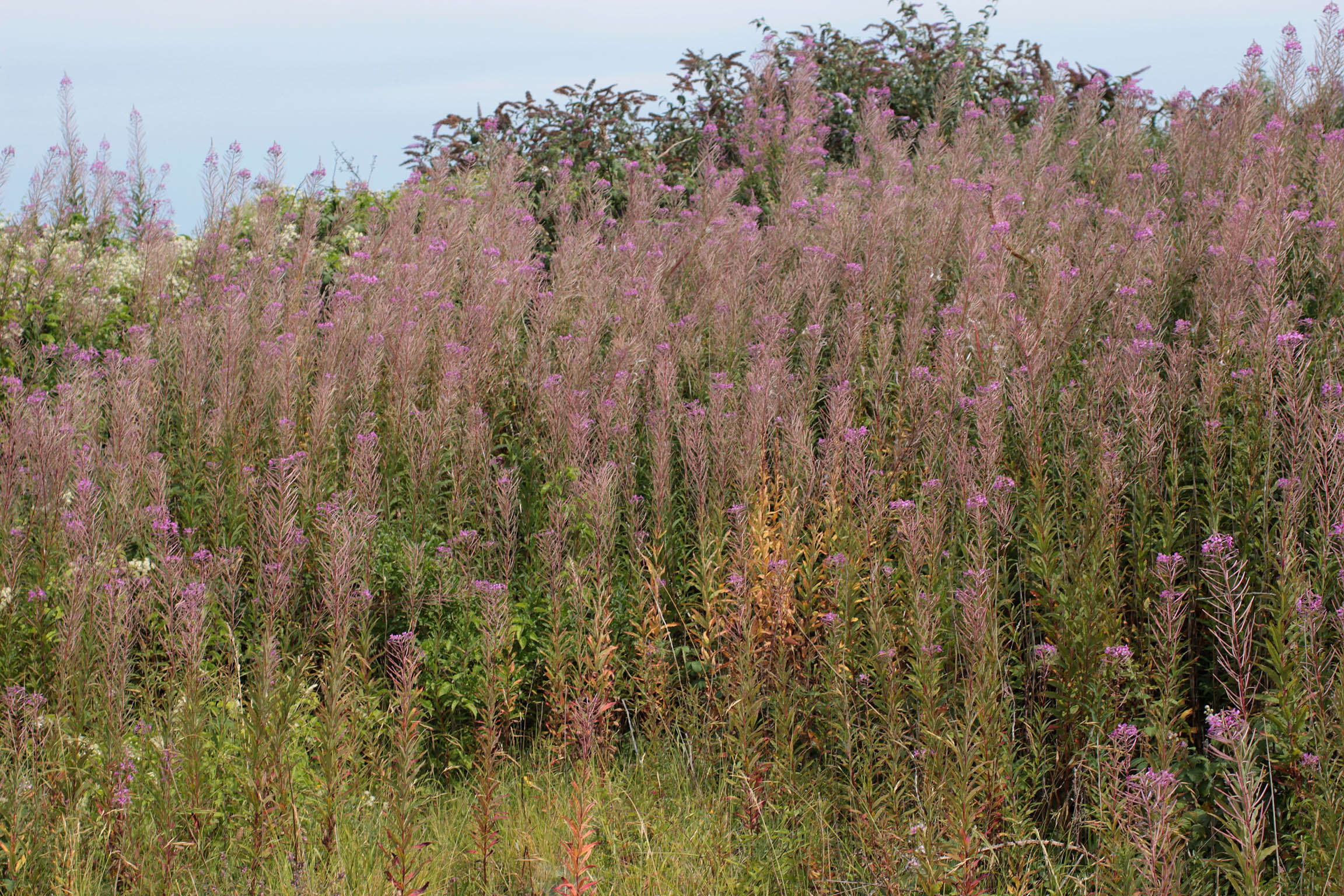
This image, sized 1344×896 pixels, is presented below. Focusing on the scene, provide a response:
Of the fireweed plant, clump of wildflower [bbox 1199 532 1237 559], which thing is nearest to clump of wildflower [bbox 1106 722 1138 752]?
the fireweed plant

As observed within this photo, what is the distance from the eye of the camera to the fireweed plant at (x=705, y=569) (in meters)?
3.22

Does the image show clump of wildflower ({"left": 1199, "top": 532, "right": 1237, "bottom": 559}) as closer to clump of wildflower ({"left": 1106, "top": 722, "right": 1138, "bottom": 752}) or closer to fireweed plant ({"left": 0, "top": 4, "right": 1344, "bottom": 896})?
fireweed plant ({"left": 0, "top": 4, "right": 1344, "bottom": 896})

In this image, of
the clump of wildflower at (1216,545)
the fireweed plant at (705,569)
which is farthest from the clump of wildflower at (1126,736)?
the clump of wildflower at (1216,545)

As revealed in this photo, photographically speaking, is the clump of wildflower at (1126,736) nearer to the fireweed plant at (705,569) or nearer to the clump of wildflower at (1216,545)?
the fireweed plant at (705,569)

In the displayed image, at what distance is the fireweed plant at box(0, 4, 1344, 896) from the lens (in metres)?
3.22

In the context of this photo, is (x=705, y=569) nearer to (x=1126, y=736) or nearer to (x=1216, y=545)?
(x=1126, y=736)

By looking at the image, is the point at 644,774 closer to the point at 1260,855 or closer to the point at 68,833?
the point at 68,833

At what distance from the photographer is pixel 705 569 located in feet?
13.6

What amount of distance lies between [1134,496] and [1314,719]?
1.22 m

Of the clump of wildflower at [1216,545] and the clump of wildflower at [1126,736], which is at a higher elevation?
the clump of wildflower at [1216,545]

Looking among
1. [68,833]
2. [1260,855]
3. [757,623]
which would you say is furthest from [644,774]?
[1260,855]

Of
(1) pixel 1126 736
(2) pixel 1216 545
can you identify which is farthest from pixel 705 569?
(2) pixel 1216 545

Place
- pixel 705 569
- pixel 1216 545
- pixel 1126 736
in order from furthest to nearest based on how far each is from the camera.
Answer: pixel 705 569 → pixel 1216 545 → pixel 1126 736

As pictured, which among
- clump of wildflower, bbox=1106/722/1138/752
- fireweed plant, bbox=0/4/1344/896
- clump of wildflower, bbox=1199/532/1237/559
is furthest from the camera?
fireweed plant, bbox=0/4/1344/896
